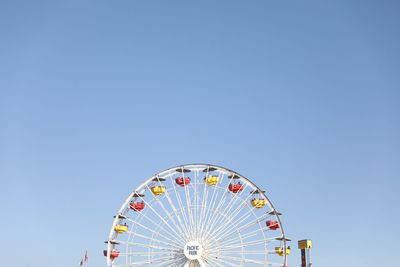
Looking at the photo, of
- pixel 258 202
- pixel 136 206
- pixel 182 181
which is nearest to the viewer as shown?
pixel 258 202

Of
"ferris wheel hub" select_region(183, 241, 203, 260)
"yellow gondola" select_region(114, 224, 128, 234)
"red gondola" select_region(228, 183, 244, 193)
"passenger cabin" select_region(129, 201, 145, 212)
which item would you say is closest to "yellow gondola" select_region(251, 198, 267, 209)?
"red gondola" select_region(228, 183, 244, 193)

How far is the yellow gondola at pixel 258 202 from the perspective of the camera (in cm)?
5316

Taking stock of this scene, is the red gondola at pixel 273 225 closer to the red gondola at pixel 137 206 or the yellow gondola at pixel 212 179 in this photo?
the yellow gondola at pixel 212 179

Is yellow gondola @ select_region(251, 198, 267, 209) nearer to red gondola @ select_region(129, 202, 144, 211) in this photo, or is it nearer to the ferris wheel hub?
the ferris wheel hub

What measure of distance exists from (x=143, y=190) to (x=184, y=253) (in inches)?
306

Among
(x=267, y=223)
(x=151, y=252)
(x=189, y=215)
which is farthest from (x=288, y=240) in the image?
(x=151, y=252)

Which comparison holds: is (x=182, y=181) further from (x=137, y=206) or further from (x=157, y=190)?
(x=137, y=206)

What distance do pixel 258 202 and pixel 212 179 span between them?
204 inches

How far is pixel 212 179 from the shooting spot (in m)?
54.8

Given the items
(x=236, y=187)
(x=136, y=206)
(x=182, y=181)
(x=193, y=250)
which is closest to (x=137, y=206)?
(x=136, y=206)

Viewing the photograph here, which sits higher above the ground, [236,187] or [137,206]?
[236,187]

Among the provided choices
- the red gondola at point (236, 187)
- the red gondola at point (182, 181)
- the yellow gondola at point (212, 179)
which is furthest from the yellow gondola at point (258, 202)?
the red gondola at point (182, 181)

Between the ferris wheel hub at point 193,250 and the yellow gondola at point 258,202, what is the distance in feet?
21.9

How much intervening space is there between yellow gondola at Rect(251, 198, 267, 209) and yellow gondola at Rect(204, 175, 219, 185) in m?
4.24
